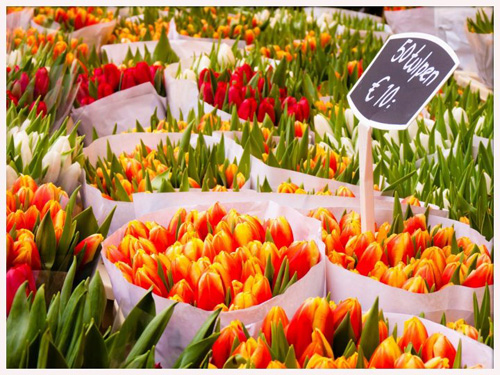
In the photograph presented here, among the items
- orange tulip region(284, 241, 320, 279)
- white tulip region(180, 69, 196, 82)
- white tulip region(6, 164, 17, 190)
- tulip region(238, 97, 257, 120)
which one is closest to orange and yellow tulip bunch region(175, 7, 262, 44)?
white tulip region(180, 69, 196, 82)

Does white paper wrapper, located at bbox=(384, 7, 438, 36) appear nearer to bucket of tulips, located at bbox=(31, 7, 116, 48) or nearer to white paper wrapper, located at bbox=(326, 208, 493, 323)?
bucket of tulips, located at bbox=(31, 7, 116, 48)

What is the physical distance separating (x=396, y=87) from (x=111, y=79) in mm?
1276

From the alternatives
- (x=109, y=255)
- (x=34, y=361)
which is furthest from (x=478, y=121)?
(x=34, y=361)

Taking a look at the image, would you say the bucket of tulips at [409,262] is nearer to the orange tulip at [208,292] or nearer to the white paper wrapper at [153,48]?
the orange tulip at [208,292]

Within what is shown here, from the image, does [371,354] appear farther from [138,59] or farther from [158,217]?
[138,59]

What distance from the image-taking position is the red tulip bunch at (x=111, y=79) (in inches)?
83.1

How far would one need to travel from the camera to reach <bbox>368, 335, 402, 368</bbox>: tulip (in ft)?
2.73

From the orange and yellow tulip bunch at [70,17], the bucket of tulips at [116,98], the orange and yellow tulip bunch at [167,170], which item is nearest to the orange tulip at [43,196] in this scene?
the orange and yellow tulip bunch at [167,170]

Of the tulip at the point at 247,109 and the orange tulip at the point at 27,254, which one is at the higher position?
the tulip at the point at 247,109

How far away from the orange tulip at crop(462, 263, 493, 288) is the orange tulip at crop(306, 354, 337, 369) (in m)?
0.32

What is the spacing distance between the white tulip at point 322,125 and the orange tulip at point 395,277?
861 mm

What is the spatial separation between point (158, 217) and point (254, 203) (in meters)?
0.18

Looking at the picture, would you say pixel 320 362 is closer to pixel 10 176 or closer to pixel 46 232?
pixel 46 232

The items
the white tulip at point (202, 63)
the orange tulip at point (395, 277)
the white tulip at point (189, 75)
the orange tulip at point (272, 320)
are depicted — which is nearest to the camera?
the orange tulip at point (272, 320)
